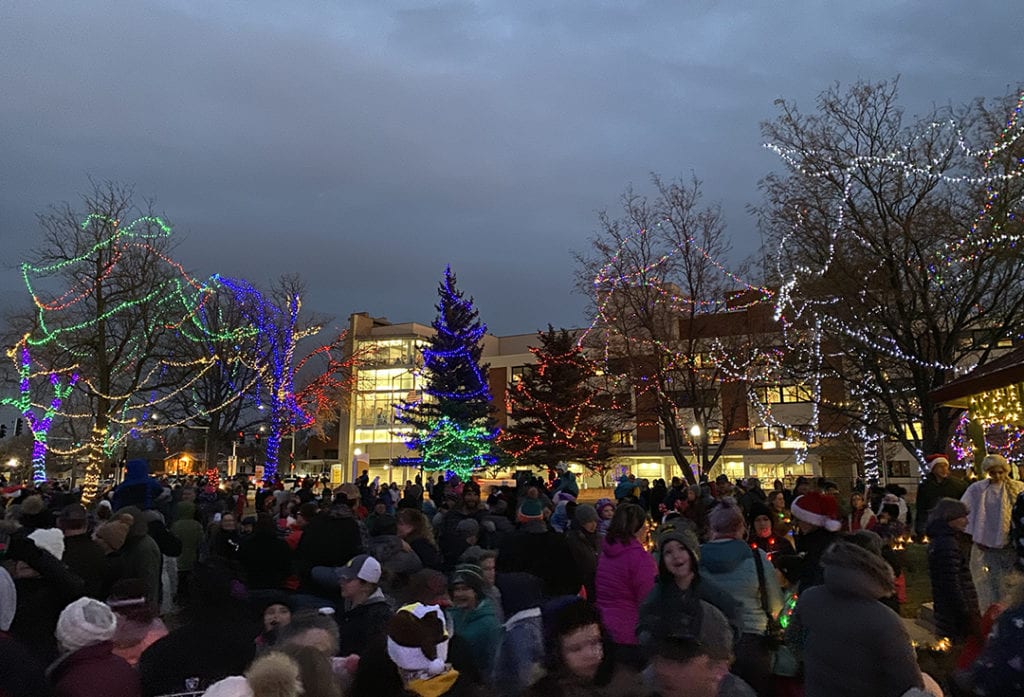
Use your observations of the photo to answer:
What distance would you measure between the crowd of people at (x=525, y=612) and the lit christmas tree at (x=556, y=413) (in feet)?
86.8

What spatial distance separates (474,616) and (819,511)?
2365mm

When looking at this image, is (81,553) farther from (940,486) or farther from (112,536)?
(940,486)

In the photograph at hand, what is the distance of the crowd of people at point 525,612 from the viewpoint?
3006 mm

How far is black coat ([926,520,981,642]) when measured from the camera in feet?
25.1

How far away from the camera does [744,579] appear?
4.52m

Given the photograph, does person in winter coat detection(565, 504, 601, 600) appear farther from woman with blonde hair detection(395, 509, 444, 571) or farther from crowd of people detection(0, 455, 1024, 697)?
woman with blonde hair detection(395, 509, 444, 571)

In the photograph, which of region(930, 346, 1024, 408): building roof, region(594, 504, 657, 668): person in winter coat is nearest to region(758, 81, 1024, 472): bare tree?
region(930, 346, 1024, 408): building roof

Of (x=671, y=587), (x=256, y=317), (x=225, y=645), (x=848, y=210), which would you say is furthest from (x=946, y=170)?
(x=256, y=317)

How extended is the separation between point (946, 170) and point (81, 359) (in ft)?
95.9

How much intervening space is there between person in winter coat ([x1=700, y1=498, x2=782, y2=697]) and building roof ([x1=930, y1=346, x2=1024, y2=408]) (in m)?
9.14

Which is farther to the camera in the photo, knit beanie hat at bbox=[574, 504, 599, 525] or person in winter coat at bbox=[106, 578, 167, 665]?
knit beanie hat at bbox=[574, 504, 599, 525]

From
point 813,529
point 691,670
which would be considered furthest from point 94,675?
point 813,529

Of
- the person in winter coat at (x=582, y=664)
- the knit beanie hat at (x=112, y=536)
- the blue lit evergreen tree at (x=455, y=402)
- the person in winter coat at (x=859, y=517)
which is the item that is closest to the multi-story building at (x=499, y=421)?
the blue lit evergreen tree at (x=455, y=402)

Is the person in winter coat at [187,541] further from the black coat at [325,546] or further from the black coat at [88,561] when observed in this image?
the black coat at [325,546]
